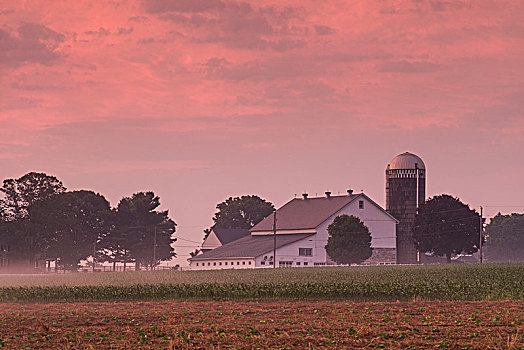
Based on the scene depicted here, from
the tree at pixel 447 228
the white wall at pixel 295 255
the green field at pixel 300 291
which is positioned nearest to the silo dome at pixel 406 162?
the tree at pixel 447 228

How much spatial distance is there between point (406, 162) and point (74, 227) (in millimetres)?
55670

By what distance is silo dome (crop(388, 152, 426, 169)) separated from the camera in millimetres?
140625

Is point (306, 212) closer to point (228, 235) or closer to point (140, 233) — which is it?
point (228, 235)

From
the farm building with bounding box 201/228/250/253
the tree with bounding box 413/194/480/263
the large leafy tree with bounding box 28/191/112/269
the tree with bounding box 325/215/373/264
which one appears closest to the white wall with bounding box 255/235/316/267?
the tree with bounding box 325/215/373/264

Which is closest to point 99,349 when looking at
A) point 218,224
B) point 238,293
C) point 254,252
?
point 238,293

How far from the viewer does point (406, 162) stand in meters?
141

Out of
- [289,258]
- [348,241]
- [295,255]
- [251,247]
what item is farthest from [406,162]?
[289,258]

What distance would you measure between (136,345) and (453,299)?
28756mm

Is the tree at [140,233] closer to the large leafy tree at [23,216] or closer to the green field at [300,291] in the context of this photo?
the large leafy tree at [23,216]

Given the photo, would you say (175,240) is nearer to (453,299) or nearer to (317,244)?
(317,244)

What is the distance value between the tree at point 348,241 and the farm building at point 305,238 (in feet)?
8.66

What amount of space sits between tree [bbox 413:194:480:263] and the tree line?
43.7 meters

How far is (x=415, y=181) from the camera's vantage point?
140 meters

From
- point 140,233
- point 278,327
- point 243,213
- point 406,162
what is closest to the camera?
point 278,327
